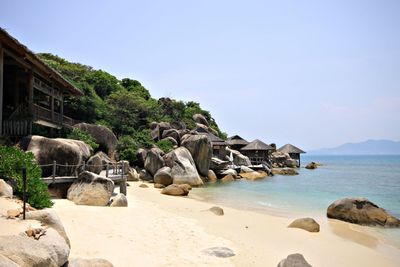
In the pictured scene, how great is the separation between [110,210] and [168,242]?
4156 mm

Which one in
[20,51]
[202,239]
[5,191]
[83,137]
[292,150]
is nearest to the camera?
[5,191]

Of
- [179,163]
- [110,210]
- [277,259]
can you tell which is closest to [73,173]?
[110,210]

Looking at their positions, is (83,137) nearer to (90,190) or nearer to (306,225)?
(90,190)

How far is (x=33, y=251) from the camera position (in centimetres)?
463

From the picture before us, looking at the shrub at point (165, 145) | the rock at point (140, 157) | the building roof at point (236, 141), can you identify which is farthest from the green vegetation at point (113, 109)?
the building roof at point (236, 141)

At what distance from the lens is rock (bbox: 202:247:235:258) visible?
8266mm

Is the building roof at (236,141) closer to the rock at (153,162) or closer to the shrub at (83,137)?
the rock at (153,162)

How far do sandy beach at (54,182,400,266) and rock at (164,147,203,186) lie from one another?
38.3 ft

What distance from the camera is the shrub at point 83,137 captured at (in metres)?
21.5

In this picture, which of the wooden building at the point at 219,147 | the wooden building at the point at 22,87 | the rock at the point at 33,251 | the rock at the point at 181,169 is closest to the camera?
the rock at the point at 33,251

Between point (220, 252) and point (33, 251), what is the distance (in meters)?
5.04

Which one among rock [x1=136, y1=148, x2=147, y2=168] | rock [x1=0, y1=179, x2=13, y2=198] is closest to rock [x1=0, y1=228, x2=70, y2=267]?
rock [x1=0, y1=179, x2=13, y2=198]

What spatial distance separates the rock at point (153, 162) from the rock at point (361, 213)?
597 inches

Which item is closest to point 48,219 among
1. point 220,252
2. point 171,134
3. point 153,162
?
point 220,252
